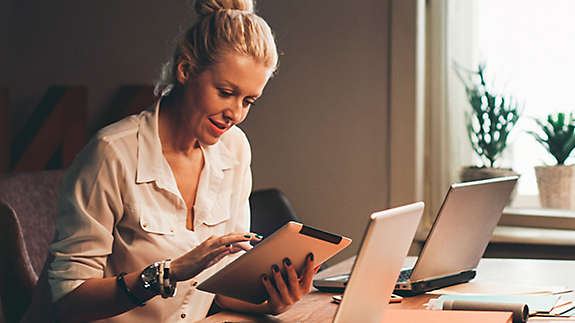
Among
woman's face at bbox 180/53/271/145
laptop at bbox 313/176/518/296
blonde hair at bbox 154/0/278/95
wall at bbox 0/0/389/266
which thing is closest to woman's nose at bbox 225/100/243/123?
woman's face at bbox 180/53/271/145

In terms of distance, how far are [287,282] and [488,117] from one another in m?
2.00

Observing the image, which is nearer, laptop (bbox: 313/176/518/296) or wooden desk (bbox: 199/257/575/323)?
wooden desk (bbox: 199/257/575/323)

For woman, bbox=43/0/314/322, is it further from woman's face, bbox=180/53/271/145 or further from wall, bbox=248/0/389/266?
wall, bbox=248/0/389/266

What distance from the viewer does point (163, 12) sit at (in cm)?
358

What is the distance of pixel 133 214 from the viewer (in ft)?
5.43

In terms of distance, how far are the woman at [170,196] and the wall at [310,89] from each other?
1.47m

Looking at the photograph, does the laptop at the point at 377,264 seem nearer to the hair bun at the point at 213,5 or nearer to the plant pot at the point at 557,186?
the hair bun at the point at 213,5

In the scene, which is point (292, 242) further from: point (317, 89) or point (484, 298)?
point (317, 89)

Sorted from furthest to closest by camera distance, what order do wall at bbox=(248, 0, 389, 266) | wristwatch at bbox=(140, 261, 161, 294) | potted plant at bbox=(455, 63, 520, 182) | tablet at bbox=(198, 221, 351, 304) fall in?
wall at bbox=(248, 0, 389, 266) → potted plant at bbox=(455, 63, 520, 182) → wristwatch at bbox=(140, 261, 161, 294) → tablet at bbox=(198, 221, 351, 304)

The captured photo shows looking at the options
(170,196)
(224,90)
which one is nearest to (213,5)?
(224,90)

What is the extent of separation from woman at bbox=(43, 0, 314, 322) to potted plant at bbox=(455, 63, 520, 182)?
1.60 meters

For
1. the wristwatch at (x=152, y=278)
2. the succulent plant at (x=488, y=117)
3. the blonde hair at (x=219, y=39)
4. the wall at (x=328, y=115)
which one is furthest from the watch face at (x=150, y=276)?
the succulent plant at (x=488, y=117)

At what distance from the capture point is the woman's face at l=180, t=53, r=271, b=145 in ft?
5.41

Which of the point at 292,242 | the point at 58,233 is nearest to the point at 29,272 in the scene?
the point at 58,233
